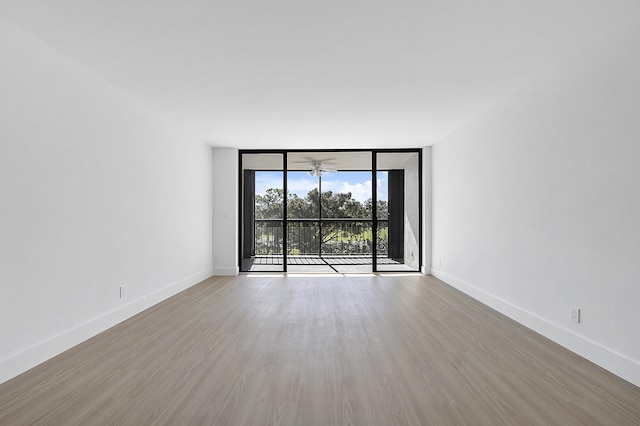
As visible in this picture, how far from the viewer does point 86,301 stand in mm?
3178

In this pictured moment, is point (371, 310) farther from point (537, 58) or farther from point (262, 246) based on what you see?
point (262, 246)

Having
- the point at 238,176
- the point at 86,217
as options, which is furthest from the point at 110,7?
the point at 238,176

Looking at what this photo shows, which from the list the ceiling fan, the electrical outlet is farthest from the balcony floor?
the electrical outlet

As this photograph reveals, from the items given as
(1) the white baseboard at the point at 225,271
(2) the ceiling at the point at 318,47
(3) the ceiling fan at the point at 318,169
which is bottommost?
(1) the white baseboard at the point at 225,271

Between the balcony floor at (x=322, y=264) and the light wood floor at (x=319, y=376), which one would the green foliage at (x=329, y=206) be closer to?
the balcony floor at (x=322, y=264)

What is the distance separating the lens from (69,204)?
9.80 ft

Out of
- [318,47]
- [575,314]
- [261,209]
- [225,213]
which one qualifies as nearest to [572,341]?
[575,314]

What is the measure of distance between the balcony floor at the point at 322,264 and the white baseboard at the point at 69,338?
2707 mm

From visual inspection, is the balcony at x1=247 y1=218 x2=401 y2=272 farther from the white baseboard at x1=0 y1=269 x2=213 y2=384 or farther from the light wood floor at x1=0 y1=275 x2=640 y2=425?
the light wood floor at x1=0 y1=275 x2=640 y2=425

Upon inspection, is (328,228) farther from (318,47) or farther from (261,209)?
(318,47)

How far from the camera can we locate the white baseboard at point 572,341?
7.81 feet

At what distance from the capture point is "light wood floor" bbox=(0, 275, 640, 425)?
1.96 meters

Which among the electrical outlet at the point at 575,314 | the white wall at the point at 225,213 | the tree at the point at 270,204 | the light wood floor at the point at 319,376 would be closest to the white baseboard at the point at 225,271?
the white wall at the point at 225,213

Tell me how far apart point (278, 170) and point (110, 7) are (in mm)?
5235
